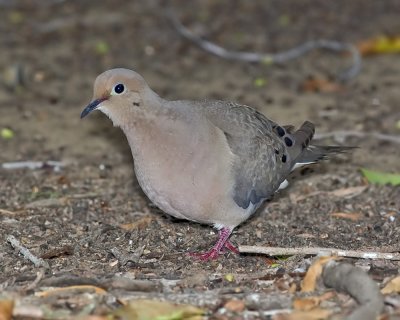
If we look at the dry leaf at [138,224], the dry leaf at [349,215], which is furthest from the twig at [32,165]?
the dry leaf at [349,215]

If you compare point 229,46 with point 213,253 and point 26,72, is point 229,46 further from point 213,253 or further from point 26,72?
point 213,253

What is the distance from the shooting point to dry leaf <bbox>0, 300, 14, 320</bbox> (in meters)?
4.19

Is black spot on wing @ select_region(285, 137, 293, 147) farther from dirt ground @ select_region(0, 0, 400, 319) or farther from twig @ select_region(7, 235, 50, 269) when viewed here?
twig @ select_region(7, 235, 50, 269)

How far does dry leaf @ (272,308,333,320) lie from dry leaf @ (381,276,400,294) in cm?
41

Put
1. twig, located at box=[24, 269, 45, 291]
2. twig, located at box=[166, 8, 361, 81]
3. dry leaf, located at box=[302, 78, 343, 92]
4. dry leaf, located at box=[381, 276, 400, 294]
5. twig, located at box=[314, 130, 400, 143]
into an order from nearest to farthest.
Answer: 1. dry leaf, located at box=[381, 276, 400, 294]
2. twig, located at box=[24, 269, 45, 291]
3. twig, located at box=[314, 130, 400, 143]
4. dry leaf, located at box=[302, 78, 343, 92]
5. twig, located at box=[166, 8, 361, 81]

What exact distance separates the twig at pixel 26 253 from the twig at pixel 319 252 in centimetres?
114

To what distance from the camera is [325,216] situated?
619cm

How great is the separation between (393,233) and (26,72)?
16.2 feet

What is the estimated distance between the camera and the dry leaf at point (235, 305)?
171 inches

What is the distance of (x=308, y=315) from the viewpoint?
13.9ft

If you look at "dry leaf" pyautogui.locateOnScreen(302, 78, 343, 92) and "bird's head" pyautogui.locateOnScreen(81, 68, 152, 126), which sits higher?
"bird's head" pyautogui.locateOnScreen(81, 68, 152, 126)

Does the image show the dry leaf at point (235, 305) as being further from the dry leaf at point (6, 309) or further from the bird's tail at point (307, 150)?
the bird's tail at point (307, 150)

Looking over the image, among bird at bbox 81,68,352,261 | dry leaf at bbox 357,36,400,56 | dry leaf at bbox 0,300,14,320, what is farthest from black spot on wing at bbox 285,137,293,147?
dry leaf at bbox 357,36,400,56

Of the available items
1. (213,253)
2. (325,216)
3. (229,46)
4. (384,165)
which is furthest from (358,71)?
(213,253)
